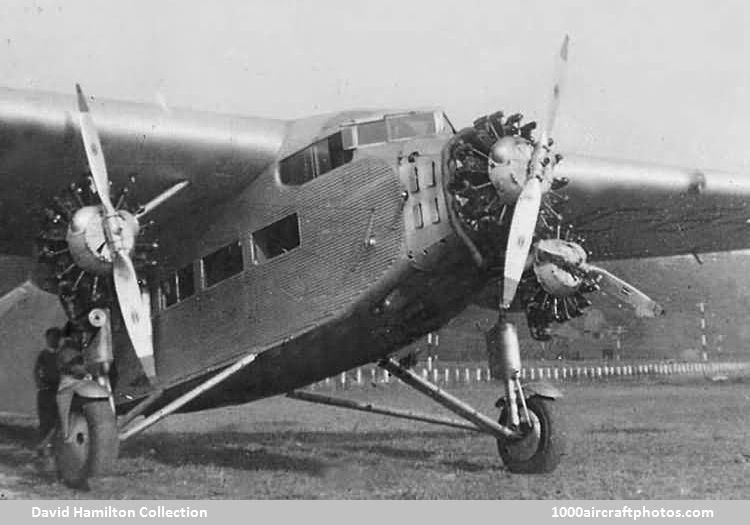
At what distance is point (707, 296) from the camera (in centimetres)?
3575

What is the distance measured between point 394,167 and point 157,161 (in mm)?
2521

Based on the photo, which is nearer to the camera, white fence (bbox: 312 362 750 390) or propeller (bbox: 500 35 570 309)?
propeller (bbox: 500 35 570 309)

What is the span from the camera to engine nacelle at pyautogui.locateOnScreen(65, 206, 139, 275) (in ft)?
26.6

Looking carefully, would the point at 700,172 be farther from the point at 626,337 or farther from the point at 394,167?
the point at 626,337

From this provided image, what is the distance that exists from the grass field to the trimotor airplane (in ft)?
1.79

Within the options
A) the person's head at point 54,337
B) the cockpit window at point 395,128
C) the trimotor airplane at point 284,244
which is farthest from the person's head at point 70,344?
the cockpit window at point 395,128

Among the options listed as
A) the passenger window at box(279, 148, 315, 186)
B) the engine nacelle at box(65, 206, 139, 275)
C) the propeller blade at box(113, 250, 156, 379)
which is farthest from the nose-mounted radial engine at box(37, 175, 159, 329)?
the passenger window at box(279, 148, 315, 186)

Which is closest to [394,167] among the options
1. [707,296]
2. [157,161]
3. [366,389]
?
[157,161]

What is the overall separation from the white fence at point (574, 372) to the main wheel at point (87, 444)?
70.2ft
